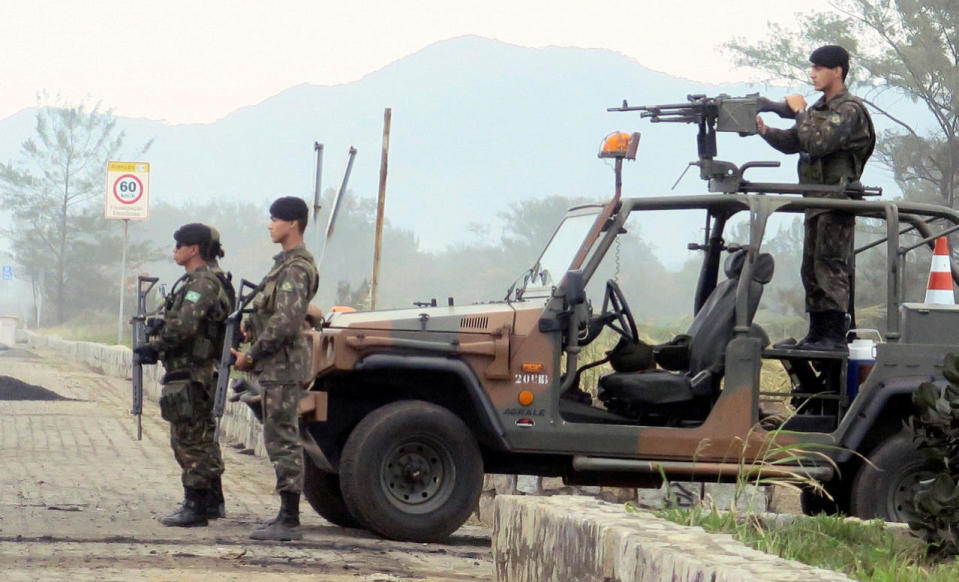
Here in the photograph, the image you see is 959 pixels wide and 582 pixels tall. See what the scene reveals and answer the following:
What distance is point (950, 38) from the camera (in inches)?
1171

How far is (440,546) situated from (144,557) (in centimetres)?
176

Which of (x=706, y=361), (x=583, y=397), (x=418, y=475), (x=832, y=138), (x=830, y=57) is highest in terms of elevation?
(x=830, y=57)

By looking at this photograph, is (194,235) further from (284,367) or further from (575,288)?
(575,288)

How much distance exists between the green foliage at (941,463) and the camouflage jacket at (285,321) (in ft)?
13.7

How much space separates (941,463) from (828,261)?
3.84 m

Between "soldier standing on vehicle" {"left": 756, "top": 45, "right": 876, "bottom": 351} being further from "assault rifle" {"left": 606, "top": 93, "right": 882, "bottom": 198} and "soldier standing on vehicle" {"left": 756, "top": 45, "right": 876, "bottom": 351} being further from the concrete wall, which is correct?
the concrete wall

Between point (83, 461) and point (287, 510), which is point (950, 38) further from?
point (287, 510)

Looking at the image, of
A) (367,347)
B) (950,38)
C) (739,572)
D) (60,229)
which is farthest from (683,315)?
(60,229)

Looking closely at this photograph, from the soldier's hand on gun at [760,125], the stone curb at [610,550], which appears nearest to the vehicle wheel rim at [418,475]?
the soldier's hand on gun at [760,125]

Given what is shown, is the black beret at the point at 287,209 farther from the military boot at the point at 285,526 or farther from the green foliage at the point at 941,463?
the green foliage at the point at 941,463

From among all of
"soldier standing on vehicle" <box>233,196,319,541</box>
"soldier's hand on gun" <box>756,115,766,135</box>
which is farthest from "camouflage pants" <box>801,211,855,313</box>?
"soldier standing on vehicle" <box>233,196,319,541</box>

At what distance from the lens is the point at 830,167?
9.41 meters

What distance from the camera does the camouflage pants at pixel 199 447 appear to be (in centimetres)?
955

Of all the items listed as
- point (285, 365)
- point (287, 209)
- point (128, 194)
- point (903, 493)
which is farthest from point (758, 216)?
point (128, 194)
